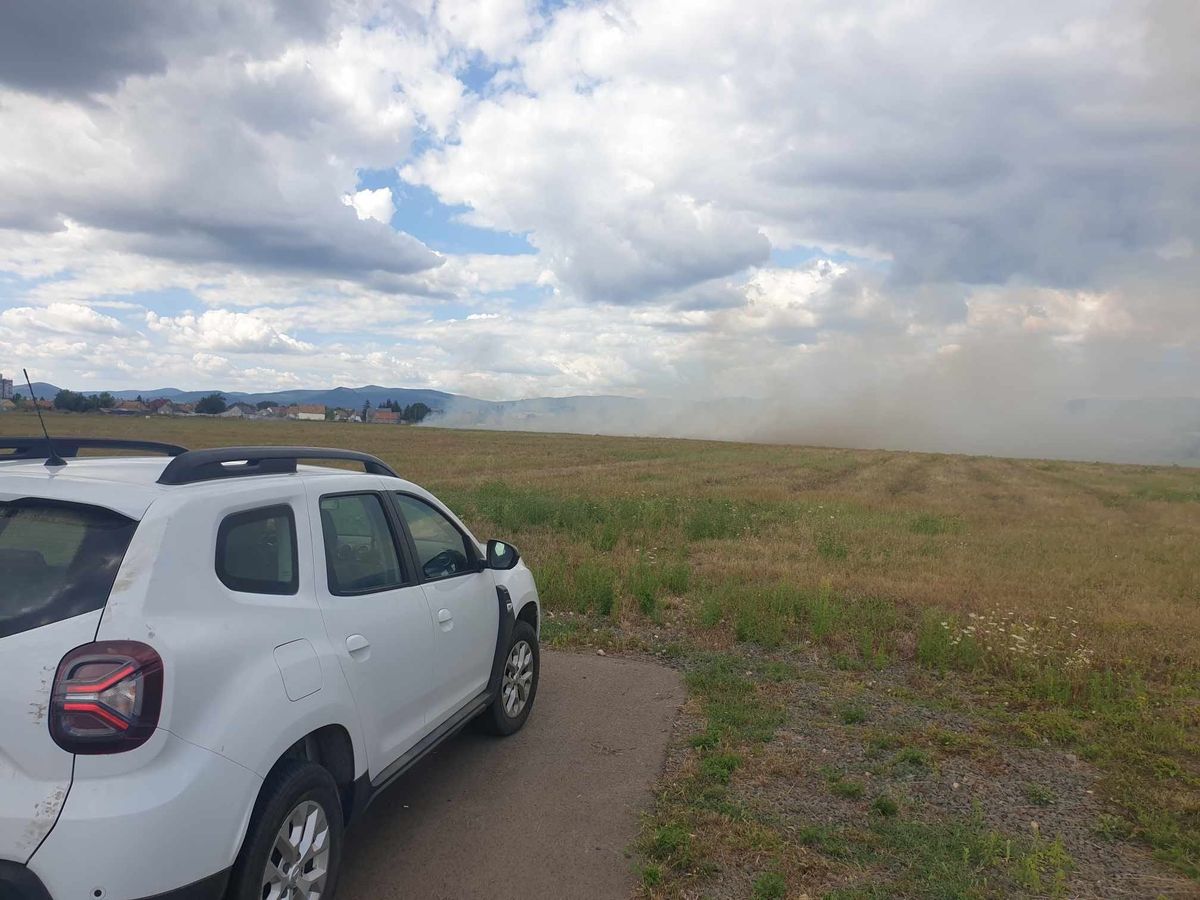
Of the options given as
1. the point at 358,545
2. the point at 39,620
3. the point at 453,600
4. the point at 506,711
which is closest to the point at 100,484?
the point at 39,620

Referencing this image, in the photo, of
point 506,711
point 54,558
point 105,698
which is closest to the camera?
point 105,698

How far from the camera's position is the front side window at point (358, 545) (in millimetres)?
3674

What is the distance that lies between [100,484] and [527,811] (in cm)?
265

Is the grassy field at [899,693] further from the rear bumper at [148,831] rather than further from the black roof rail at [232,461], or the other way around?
the black roof rail at [232,461]

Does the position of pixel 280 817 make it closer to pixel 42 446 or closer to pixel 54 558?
pixel 54 558

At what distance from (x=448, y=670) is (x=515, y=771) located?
3.17ft

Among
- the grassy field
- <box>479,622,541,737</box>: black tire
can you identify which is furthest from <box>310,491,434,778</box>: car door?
the grassy field

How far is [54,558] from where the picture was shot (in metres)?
2.75

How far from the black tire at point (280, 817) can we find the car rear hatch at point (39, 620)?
601mm

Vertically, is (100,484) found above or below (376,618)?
above

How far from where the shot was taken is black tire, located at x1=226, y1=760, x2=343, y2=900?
2734mm

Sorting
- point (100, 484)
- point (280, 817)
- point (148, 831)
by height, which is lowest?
point (280, 817)

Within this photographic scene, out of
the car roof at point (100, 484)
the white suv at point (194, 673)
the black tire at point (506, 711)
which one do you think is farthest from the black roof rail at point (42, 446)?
the black tire at point (506, 711)

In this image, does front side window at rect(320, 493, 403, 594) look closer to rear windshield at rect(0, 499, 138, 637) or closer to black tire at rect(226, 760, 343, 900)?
black tire at rect(226, 760, 343, 900)
